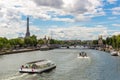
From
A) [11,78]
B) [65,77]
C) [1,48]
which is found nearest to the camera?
[11,78]

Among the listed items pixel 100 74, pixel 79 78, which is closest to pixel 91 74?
pixel 100 74

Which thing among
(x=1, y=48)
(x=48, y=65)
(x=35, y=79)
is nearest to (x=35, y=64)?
(x=48, y=65)

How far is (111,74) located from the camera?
2835 inches

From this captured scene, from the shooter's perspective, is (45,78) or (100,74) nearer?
(45,78)

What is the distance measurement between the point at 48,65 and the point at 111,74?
Answer: 53.6 feet

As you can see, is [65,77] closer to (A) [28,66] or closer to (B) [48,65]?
(A) [28,66]

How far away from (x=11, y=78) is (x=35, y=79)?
4270mm

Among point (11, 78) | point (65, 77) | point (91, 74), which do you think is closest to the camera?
point (11, 78)

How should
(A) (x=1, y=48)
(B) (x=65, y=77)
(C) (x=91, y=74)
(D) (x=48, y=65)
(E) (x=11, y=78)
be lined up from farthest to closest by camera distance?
1. (A) (x=1, y=48)
2. (D) (x=48, y=65)
3. (C) (x=91, y=74)
4. (B) (x=65, y=77)
5. (E) (x=11, y=78)

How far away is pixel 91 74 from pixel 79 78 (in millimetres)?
6669

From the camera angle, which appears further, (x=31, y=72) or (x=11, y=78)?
(x=31, y=72)

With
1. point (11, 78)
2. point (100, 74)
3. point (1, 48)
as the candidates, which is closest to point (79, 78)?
point (100, 74)

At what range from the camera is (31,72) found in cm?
7156

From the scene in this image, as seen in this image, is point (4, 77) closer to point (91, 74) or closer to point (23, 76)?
point (23, 76)
